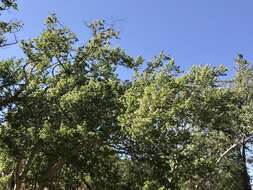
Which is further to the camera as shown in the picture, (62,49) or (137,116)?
(62,49)

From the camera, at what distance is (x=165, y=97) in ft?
78.6

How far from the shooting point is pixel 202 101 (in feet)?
101

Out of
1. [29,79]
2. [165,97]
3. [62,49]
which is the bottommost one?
[165,97]

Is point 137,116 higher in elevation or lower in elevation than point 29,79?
lower

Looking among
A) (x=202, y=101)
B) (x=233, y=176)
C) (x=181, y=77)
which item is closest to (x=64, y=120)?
(x=181, y=77)

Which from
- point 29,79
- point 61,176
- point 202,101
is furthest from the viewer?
point 61,176

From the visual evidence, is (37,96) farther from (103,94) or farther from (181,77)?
(181,77)

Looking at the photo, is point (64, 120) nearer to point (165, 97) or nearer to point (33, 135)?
point (33, 135)

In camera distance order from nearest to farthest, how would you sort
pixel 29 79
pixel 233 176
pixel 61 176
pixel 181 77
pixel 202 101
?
pixel 29 79
pixel 181 77
pixel 202 101
pixel 61 176
pixel 233 176

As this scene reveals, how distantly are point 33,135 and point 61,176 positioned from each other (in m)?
11.1

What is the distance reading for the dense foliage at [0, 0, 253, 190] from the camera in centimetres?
2247

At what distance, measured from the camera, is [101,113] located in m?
24.1

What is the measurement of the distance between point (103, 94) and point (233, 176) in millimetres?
24558

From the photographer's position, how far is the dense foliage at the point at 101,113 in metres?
22.5
